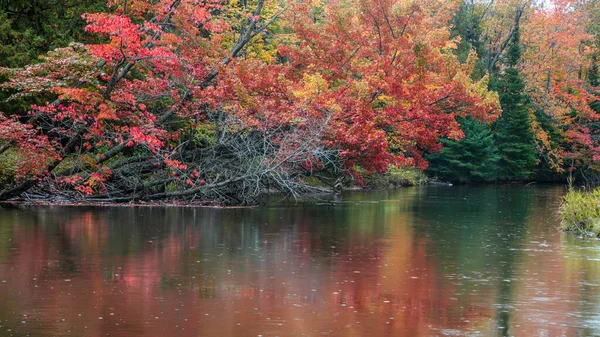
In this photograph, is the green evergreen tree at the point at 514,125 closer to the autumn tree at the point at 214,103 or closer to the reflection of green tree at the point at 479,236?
the reflection of green tree at the point at 479,236

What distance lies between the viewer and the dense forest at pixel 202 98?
22.6 metres

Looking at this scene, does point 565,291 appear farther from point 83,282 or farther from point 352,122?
point 352,122

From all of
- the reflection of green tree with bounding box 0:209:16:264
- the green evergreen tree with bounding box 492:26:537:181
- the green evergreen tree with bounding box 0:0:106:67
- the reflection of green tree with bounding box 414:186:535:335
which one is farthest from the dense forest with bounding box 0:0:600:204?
the green evergreen tree with bounding box 492:26:537:181

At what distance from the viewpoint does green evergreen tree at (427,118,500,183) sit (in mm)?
49562

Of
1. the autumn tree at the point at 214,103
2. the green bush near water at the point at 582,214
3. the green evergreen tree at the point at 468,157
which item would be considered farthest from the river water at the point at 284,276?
the green evergreen tree at the point at 468,157

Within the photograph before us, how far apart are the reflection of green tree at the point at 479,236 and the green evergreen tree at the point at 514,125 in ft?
54.0

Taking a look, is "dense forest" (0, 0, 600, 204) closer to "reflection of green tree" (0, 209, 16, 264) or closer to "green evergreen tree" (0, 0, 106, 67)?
"green evergreen tree" (0, 0, 106, 67)

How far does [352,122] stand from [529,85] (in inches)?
1121

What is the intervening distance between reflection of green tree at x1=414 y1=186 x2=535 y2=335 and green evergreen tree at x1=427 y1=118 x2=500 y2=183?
13.4 meters

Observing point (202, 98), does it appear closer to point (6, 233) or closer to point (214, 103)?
point (214, 103)

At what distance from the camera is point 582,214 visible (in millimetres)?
20547

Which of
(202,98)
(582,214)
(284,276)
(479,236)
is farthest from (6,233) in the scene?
(582,214)

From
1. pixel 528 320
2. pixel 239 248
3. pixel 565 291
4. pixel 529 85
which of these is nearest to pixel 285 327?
pixel 528 320

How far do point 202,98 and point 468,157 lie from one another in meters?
28.3
